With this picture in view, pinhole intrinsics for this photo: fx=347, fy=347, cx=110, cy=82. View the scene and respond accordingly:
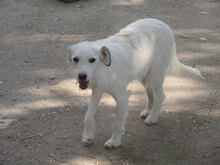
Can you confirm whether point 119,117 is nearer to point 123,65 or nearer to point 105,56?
point 123,65

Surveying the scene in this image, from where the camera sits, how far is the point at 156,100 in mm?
5262

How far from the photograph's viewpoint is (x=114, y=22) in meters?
8.88

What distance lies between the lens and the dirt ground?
15.7 ft

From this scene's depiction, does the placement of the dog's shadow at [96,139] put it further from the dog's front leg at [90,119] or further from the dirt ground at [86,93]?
the dog's front leg at [90,119]

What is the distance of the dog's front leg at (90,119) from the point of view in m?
4.61

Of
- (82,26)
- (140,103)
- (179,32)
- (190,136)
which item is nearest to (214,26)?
(179,32)

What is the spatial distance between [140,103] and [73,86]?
130cm

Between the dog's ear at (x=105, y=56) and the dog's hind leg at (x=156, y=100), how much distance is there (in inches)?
44.4

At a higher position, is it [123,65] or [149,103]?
[123,65]

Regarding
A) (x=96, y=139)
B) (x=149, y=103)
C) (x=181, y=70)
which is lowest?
(x=96, y=139)

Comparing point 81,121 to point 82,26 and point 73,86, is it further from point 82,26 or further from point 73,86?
point 82,26

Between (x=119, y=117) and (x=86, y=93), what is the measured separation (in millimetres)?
1678

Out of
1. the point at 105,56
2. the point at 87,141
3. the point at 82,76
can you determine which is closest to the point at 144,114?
the point at 87,141

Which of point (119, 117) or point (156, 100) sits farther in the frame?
point (156, 100)
